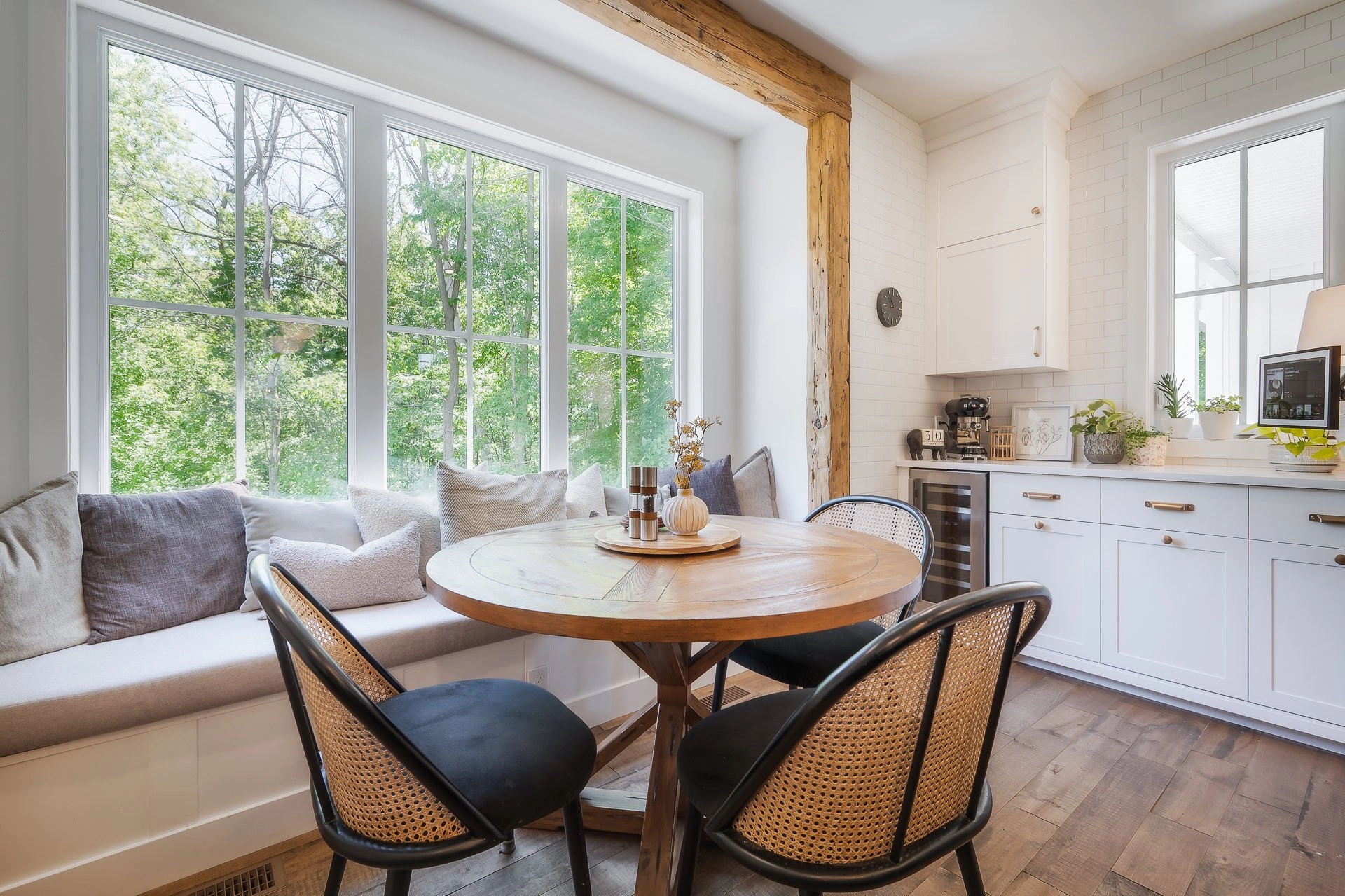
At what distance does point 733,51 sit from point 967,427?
2.40m

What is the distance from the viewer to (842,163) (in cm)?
316

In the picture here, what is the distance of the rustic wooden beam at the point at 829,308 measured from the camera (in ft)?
10.2

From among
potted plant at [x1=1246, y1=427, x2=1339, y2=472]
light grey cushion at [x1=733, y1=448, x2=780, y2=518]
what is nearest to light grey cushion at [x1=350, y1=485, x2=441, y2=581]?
light grey cushion at [x1=733, y1=448, x2=780, y2=518]

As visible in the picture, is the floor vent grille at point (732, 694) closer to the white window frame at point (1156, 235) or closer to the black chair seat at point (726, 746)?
the black chair seat at point (726, 746)

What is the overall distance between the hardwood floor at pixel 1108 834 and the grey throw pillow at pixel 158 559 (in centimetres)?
74

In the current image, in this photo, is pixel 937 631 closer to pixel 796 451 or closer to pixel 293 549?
pixel 293 549

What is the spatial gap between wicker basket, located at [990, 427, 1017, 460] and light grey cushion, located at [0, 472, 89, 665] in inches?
157

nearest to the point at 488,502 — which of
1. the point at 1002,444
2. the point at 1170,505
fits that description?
A: the point at 1170,505

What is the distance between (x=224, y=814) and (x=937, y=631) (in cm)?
184

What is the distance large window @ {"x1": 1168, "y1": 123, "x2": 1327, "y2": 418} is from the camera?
2.77 m

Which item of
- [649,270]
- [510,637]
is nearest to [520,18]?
[649,270]

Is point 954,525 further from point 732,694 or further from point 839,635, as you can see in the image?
point 839,635

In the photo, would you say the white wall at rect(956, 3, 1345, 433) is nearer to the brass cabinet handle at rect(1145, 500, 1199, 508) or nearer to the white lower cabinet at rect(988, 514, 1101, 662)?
the brass cabinet handle at rect(1145, 500, 1199, 508)

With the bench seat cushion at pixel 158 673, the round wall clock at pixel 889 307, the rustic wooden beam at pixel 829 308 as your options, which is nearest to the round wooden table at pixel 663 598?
the bench seat cushion at pixel 158 673
